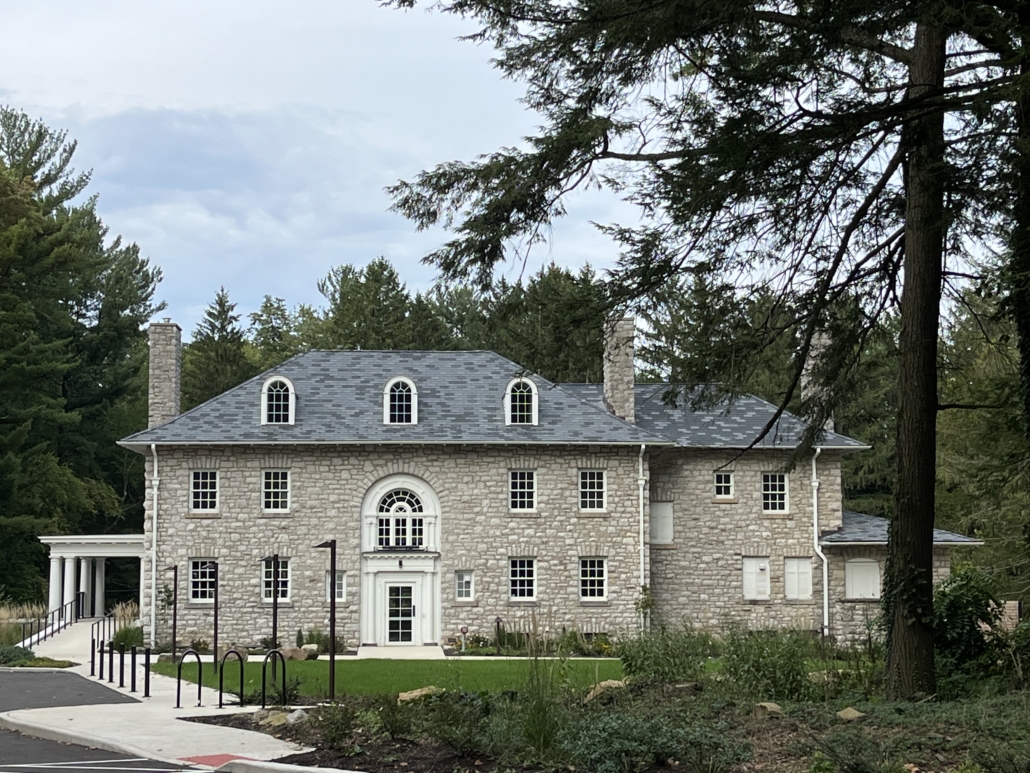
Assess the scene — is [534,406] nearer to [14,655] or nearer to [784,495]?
[784,495]

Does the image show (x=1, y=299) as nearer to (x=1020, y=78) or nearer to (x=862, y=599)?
(x=862, y=599)

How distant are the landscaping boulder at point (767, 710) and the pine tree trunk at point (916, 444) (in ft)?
9.69

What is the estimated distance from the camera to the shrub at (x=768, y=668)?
1395 cm

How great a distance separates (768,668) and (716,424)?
21.3 metres

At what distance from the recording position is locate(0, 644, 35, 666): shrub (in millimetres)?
27484

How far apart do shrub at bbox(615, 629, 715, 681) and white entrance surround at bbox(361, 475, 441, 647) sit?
17.4 meters

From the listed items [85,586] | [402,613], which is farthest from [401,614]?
[85,586]

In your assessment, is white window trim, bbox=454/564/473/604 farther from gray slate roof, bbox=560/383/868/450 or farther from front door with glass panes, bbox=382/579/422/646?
gray slate roof, bbox=560/383/868/450

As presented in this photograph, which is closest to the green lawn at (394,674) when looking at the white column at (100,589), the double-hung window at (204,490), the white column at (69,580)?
the double-hung window at (204,490)

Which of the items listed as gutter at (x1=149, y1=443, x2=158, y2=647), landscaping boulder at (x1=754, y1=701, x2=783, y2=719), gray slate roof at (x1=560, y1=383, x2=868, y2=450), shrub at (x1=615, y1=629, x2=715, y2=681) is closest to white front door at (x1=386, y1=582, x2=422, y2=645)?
gutter at (x1=149, y1=443, x2=158, y2=647)

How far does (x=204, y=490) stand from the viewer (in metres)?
32.7

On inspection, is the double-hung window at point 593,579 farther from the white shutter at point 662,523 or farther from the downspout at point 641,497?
the white shutter at point 662,523

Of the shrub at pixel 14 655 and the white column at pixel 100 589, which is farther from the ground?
→ the white column at pixel 100 589

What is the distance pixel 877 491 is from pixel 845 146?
3672 cm
